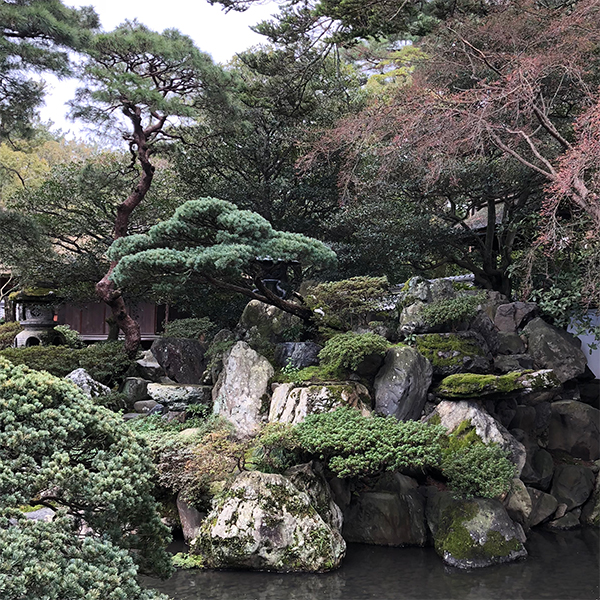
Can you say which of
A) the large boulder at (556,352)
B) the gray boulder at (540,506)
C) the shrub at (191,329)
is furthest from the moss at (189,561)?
the large boulder at (556,352)

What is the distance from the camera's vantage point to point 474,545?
6633 millimetres

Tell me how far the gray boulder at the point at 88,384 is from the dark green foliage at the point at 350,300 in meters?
4.24

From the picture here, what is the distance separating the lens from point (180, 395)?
9.54 meters

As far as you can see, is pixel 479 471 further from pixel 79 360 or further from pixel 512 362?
pixel 79 360

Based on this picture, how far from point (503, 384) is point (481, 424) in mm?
641

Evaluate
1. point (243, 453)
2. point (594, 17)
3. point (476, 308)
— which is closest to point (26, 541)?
point (243, 453)

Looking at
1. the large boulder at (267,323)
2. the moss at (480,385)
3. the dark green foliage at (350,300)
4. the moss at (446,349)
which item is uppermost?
the dark green foliage at (350,300)

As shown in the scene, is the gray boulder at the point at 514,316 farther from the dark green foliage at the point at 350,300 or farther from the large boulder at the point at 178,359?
the large boulder at the point at 178,359

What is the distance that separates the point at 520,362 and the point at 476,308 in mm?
1188

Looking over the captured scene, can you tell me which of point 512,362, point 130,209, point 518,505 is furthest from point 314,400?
point 130,209

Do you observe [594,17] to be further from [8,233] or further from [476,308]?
[8,233]

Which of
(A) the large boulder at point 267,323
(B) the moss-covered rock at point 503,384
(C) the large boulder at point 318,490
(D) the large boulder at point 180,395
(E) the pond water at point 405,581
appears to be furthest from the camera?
(A) the large boulder at point 267,323

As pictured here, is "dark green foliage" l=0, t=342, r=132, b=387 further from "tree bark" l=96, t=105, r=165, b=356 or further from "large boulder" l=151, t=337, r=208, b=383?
"large boulder" l=151, t=337, r=208, b=383

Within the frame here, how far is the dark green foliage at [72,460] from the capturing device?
3328 mm
